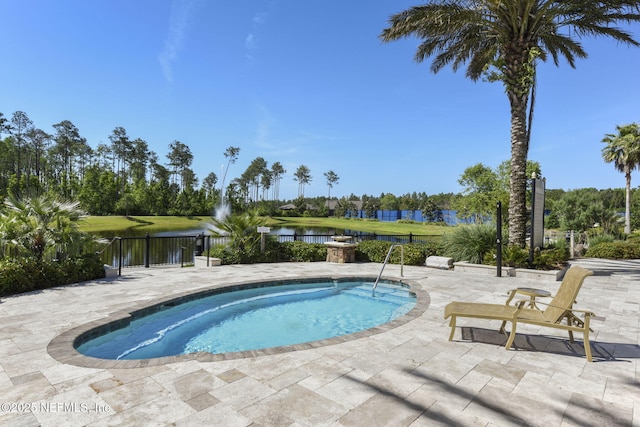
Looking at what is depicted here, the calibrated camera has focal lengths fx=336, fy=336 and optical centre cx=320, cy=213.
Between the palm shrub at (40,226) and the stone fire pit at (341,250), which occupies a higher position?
the palm shrub at (40,226)

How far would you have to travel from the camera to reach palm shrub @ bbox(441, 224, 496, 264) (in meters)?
9.92

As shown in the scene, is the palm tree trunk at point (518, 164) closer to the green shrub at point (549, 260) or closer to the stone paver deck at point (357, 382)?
the green shrub at point (549, 260)

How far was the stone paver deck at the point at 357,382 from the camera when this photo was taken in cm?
247

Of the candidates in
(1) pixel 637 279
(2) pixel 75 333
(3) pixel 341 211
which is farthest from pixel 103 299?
(3) pixel 341 211

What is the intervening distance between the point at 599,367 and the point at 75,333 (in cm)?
596

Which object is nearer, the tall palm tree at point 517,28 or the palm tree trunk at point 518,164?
the tall palm tree at point 517,28

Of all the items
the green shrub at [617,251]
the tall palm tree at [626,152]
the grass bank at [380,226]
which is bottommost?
the grass bank at [380,226]

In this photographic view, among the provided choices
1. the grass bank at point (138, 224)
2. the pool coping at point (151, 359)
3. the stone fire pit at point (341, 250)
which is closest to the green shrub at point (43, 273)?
the pool coping at point (151, 359)

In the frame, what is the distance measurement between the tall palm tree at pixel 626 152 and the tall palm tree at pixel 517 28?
20038 millimetres

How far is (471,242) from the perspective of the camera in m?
10.1

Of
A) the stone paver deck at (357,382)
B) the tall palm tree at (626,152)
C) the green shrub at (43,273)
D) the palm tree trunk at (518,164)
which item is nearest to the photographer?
the stone paver deck at (357,382)

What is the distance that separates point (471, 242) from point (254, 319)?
714 centimetres

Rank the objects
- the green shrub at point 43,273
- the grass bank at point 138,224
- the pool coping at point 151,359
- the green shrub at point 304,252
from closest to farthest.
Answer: the pool coping at point 151,359 → the green shrub at point 43,273 → the green shrub at point 304,252 → the grass bank at point 138,224

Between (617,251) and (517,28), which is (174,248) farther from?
(617,251)
